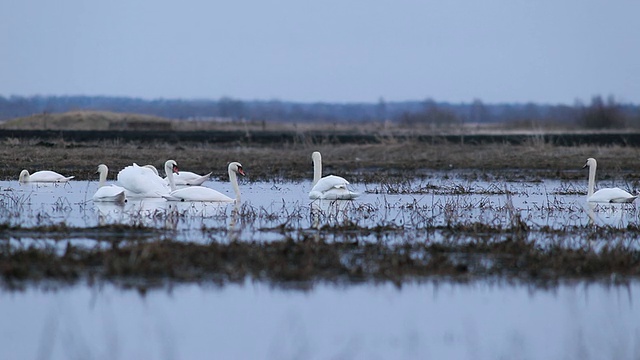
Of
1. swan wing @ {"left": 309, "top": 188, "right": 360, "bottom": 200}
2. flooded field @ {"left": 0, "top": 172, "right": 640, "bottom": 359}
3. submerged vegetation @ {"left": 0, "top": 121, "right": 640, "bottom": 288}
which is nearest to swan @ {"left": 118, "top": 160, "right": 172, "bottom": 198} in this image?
submerged vegetation @ {"left": 0, "top": 121, "right": 640, "bottom": 288}

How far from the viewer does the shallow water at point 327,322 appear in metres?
6.93

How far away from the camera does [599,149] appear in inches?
1353

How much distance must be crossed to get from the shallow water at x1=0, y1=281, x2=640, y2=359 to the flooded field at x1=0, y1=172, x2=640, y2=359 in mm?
17

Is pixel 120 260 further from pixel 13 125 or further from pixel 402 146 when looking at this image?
pixel 13 125

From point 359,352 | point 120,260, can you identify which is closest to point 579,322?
point 359,352

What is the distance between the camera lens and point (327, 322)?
7.69 metres

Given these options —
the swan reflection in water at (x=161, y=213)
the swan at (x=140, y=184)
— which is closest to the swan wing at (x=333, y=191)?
the swan reflection in water at (x=161, y=213)

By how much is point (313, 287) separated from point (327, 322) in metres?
1.00

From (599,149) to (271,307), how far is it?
28117 millimetres

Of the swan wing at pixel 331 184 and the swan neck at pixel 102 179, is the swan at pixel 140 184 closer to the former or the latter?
the swan neck at pixel 102 179

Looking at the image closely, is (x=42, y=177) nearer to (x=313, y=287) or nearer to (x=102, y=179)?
(x=102, y=179)

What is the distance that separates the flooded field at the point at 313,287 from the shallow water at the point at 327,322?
2 centimetres

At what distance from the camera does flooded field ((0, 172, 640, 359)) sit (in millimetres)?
7133

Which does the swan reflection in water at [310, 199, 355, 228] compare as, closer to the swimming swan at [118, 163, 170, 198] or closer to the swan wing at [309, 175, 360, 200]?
the swan wing at [309, 175, 360, 200]
